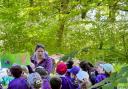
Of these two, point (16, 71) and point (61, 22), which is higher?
point (61, 22)

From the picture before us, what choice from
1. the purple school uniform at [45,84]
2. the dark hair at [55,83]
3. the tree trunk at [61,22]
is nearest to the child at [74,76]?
the purple school uniform at [45,84]

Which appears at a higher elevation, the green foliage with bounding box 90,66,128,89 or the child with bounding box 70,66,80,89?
the green foliage with bounding box 90,66,128,89

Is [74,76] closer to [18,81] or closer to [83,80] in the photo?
[83,80]

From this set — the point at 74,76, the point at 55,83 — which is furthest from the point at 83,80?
the point at 74,76

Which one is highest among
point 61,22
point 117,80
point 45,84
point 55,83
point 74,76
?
point 117,80

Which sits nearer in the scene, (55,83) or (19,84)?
(55,83)

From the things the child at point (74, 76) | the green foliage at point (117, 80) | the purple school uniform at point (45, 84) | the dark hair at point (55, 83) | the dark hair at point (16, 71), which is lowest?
the child at point (74, 76)

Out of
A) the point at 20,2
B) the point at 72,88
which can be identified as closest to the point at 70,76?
the point at 72,88

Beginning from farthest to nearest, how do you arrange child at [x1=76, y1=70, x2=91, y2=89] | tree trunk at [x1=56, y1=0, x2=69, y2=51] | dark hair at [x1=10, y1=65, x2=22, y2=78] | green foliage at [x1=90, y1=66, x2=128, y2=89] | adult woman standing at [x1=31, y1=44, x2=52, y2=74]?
tree trunk at [x1=56, y1=0, x2=69, y2=51] < adult woman standing at [x1=31, y1=44, x2=52, y2=74] < dark hair at [x1=10, y1=65, x2=22, y2=78] < child at [x1=76, y1=70, x2=91, y2=89] < green foliage at [x1=90, y1=66, x2=128, y2=89]

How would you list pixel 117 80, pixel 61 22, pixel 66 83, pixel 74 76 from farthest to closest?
pixel 61 22 < pixel 74 76 < pixel 66 83 < pixel 117 80

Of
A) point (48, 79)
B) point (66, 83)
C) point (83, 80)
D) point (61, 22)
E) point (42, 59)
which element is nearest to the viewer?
point (83, 80)

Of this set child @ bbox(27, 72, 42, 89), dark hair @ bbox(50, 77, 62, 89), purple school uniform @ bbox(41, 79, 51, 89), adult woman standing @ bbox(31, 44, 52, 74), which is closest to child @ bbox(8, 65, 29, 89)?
purple school uniform @ bbox(41, 79, 51, 89)

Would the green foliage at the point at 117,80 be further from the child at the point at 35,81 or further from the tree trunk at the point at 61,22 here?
the tree trunk at the point at 61,22

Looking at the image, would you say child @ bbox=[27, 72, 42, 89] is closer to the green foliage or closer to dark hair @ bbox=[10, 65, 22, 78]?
dark hair @ bbox=[10, 65, 22, 78]
